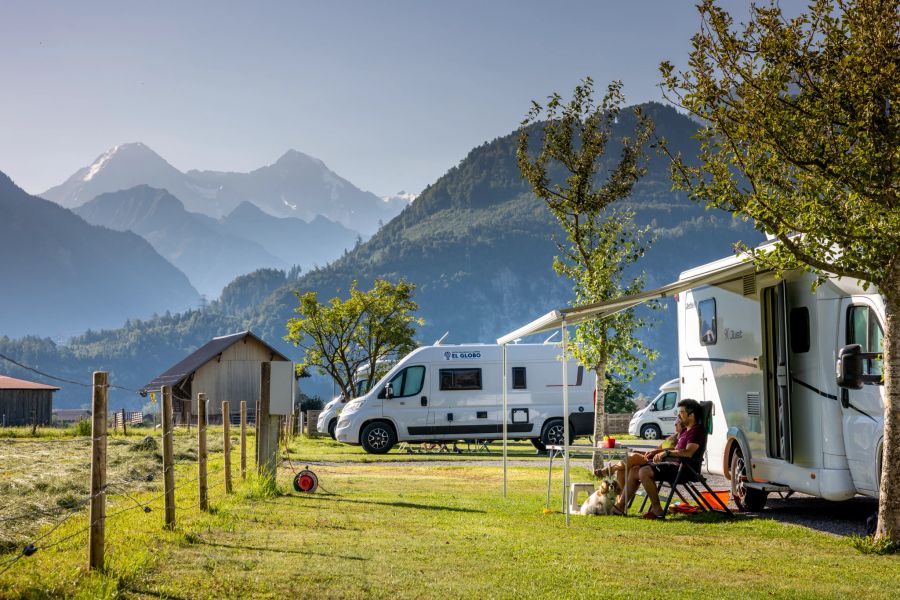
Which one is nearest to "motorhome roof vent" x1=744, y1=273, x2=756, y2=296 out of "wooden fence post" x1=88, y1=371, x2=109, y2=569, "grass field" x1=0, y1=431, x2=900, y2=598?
"grass field" x1=0, y1=431, x2=900, y2=598

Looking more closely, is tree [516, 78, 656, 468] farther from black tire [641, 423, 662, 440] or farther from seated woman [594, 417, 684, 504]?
black tire [641, 423, 662, 440]

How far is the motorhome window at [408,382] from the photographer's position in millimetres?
24438

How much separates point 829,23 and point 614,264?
908 cm

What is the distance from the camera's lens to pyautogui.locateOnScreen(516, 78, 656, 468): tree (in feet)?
54.6

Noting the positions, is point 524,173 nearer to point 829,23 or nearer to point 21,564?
point 829,23

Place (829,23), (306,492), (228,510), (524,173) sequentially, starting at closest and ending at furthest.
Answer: (829,23) → (228,510) → (306,492) → (524,173)

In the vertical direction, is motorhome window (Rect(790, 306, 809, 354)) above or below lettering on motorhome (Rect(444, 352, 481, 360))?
below

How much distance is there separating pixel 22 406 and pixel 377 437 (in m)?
49.2

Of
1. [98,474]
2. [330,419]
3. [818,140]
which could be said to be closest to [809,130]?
[818,140]

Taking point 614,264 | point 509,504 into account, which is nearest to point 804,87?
point 509,504

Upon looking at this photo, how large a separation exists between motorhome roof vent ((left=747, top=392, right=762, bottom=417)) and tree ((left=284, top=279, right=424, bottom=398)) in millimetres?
37253

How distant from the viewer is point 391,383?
80.1ft

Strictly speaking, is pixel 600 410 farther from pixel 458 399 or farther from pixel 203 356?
pixel 203 356

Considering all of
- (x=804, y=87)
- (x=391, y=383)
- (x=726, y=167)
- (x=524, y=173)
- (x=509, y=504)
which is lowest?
(x=509, y=504)
